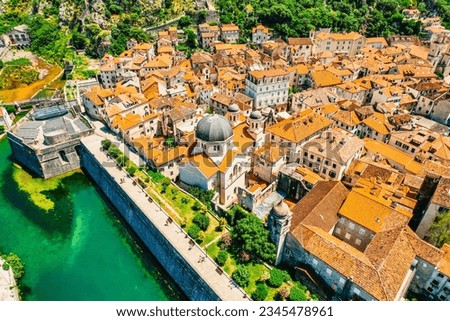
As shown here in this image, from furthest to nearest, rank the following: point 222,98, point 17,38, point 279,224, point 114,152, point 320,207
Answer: point 17,38, point 222,98, point 114,152, point 320,207, point 279,224

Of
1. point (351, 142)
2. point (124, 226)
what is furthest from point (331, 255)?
point (124, 226)

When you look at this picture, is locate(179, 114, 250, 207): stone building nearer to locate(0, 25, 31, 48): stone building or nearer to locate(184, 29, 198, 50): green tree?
locate(184, 29, 198, 50): green tree

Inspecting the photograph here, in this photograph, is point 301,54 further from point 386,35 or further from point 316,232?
point 316,232

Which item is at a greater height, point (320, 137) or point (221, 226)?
point (320, 137)

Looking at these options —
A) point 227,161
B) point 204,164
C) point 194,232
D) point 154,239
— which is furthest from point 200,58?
point 194,232

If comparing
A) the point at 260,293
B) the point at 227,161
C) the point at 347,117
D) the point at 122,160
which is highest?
the point at 347,117

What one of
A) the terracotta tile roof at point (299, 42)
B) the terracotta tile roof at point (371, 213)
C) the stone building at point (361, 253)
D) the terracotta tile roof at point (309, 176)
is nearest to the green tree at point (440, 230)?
the stone building at point (361, 253)

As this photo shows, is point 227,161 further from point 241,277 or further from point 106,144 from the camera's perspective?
point 106,144

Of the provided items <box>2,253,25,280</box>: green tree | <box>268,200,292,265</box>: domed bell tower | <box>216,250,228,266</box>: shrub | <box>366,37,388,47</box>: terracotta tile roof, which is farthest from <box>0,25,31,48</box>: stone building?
<box>366,37,388,47</box>: terracotta tile roof
